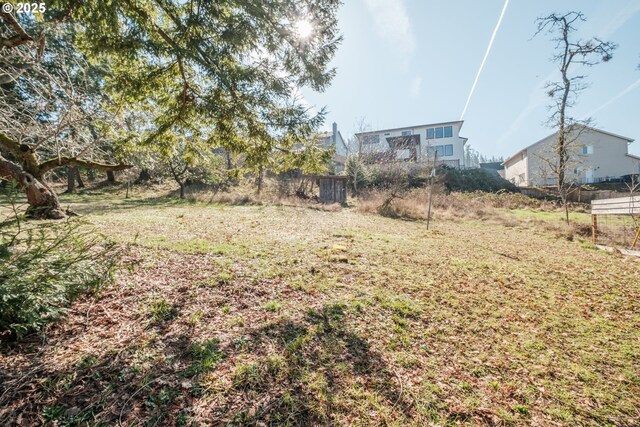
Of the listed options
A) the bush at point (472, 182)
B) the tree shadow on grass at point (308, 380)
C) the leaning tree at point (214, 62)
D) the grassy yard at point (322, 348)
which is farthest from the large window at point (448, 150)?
the tree shadow on grass at point (308, 380)

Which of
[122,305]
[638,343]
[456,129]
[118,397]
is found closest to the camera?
[118,397]

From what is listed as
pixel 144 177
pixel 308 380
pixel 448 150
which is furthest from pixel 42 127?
pixel 448 150

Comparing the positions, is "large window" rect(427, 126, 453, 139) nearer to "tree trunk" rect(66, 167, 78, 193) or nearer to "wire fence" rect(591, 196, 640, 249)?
"wire fence" rect(591, 196, 640, 249)

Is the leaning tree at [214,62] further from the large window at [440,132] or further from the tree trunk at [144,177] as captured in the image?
the large window at [440,132]

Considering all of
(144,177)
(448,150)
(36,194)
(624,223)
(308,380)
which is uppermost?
(448,150)

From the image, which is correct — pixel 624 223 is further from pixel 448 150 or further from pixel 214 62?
pixel 448 150

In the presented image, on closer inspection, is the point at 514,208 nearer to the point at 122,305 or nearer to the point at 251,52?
the point at 251,52

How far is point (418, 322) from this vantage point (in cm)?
406

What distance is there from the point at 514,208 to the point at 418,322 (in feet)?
77.9

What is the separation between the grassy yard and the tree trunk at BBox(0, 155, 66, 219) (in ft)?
16.3

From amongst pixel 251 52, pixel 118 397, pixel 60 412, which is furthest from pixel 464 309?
pixel 251 52

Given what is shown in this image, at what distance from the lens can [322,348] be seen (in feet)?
10.8

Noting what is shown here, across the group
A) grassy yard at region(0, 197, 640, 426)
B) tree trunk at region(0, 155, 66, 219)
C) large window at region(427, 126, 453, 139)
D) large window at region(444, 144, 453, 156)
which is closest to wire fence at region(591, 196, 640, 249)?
grassy yard at region(0, 197, 640, 426)

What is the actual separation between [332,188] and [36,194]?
1568cm
